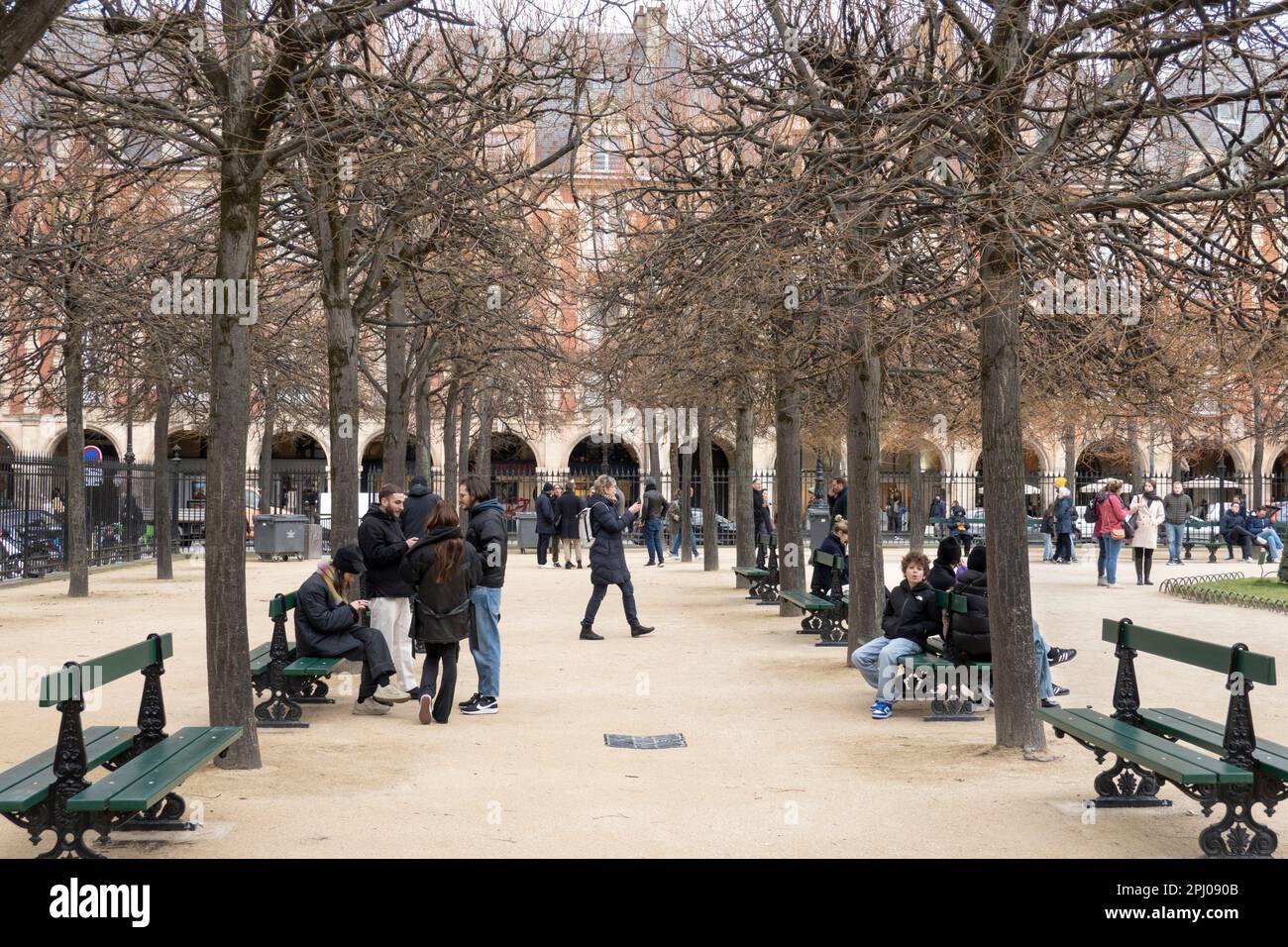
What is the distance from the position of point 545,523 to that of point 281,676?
18140mm

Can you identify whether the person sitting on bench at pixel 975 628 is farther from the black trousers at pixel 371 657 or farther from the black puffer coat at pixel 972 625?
the black trousers at pixel 371 657

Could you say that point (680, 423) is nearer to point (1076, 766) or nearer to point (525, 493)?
point (1076, 766)

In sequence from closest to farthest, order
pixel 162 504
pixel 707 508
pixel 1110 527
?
pixel 1110 527 < pixel 162 504 < pixel 707 508

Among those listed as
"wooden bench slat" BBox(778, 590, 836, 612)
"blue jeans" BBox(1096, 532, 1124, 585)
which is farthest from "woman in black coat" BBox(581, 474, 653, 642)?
Result: "blue jeans" BBox(1096, 532, 1124, 585)

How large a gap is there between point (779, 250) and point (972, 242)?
1194mm

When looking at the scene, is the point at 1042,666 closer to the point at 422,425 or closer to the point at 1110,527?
the point at 1110,527

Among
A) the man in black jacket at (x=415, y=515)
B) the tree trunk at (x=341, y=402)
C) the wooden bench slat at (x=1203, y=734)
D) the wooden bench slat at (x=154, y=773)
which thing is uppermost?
the tree trunk at (x=341, y=402)

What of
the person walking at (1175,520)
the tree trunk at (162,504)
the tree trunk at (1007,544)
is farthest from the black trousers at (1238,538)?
the tree trunk at (1007,544)

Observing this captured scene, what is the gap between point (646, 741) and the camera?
29.8ft

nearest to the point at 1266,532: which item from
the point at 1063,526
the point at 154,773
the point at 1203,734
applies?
the point at 1063,526

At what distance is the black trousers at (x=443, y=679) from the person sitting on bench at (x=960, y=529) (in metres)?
16.3

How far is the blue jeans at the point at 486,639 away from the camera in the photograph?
10.4m

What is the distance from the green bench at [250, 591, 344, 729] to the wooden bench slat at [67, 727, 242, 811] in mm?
2355

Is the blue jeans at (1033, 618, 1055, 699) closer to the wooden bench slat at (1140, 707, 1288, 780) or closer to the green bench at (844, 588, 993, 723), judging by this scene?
the green bench at (844, 588, 993, 723)
